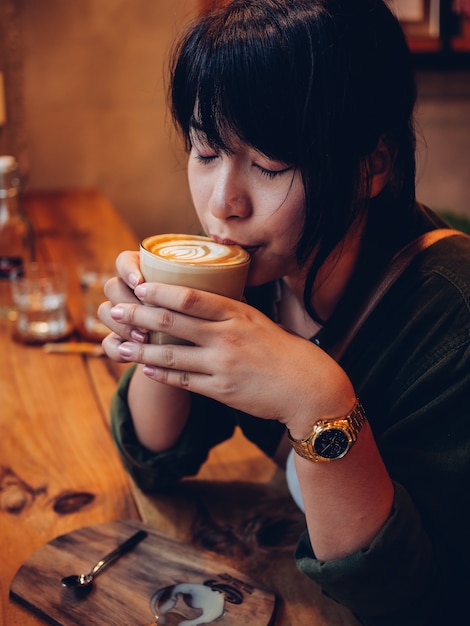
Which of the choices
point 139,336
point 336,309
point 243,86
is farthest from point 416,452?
point 243,86

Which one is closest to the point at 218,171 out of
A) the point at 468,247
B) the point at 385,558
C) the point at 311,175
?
the point at 311,175

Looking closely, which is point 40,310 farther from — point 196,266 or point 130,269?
point 196,266

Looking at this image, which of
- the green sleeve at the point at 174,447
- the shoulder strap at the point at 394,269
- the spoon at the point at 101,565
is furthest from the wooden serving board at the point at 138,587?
the shoulder strap at the point at 394,269

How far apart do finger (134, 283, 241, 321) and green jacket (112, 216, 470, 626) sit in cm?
27

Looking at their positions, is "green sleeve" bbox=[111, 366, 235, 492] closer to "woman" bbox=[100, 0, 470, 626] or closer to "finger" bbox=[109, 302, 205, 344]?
"woman" bbox=[100, 0, 470, 626]

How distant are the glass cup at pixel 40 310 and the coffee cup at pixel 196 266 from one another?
2.33 ft

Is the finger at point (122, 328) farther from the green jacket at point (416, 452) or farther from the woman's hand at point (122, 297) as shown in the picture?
the green jacket at point (416, 452)

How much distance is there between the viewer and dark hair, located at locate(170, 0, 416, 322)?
839mm

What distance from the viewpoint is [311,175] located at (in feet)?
2.85

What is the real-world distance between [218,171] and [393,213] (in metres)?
0.28

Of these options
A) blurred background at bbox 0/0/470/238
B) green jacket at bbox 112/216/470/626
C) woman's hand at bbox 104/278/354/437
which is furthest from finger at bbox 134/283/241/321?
blurred background at bbox 0/0/470/238

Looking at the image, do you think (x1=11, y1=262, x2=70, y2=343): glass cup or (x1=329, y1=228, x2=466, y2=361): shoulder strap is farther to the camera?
(x1=11, y1=262, x2=70, y2=343): glass cup

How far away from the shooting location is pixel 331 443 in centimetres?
79

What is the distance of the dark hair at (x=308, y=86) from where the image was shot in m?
0.84
